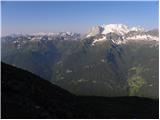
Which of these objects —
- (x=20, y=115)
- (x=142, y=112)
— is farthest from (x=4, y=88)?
(x=142, y=112)

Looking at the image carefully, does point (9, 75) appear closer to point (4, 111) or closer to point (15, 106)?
point (15, 106)

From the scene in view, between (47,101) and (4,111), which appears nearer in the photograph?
(4,111)

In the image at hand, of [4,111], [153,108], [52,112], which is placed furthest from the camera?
[153,108]

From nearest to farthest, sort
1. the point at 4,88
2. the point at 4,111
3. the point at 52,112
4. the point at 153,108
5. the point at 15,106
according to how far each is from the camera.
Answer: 1. the point at 4,111
2. the point at 15,106
3. the point at 52,112
4. the point at 4,88
5. the point at 153,108


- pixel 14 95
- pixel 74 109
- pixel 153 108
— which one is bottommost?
pixel 153 108

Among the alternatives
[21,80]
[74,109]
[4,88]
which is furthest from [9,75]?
[74,109]

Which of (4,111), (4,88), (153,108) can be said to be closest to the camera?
(4,111)

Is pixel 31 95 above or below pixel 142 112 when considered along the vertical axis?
above

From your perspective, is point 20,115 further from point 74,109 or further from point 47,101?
point 74,109

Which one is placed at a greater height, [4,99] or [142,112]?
[4,99]
